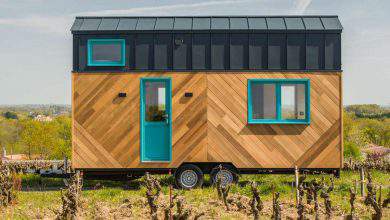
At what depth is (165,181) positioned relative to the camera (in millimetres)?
13523

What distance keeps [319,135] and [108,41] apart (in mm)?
6530

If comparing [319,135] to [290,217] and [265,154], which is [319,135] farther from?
[290,217]

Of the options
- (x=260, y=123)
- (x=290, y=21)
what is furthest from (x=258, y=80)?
(x=290, y=21)

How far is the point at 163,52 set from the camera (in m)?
12.0

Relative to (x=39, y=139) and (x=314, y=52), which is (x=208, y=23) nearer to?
(x=314, y=52)

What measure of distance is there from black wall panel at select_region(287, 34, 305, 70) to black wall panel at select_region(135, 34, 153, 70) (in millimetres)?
3891

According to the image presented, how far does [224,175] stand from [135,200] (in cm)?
281

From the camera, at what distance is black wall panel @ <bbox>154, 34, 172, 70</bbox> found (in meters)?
11.9

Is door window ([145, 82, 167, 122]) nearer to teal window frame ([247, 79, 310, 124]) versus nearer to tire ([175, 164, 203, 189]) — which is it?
tire ([175, 164, 203, 189])

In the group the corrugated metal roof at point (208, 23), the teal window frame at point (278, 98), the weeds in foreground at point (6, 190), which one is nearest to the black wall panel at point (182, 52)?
the corrugated metal roof at point (208, 23)

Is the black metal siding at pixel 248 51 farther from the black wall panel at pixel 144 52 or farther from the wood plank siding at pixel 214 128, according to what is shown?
the wood plank siding at pixel 214 128

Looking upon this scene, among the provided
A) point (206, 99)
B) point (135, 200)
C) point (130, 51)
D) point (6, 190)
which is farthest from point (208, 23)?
point (6, 190)

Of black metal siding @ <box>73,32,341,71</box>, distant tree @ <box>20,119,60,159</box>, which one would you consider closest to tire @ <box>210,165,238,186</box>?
black metal siding @ <box>73,32,341,71</box>

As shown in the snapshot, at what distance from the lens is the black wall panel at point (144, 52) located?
11945 mm
